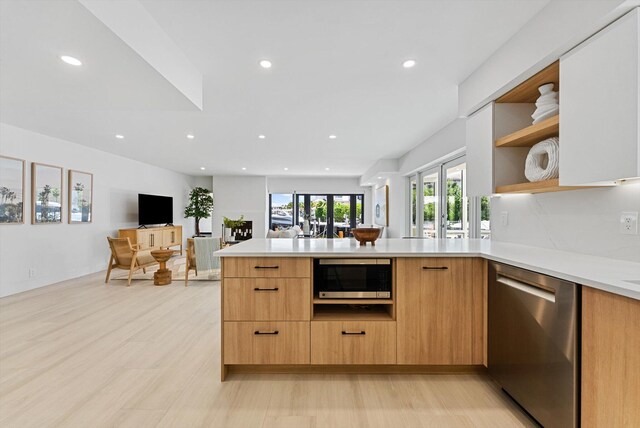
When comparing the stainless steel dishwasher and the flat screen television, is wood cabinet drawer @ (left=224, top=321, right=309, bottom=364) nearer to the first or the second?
the stainless steel dishwasher

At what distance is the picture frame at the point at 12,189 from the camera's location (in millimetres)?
4195

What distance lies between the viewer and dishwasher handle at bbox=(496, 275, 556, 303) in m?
1.49

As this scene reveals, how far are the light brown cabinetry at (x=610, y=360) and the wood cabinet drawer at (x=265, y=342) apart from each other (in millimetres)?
1444

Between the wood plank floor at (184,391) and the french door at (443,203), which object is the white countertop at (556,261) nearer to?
the wood plank floor at (184,391)

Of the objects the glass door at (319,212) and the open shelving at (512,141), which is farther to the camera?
the glass door at (319,212)

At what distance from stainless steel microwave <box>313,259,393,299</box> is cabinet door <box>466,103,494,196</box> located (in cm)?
109

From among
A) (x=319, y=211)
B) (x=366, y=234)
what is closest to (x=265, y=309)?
(x=366, y=234)

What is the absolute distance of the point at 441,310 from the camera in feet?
6.79

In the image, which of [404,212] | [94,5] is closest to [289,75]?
[94,5]

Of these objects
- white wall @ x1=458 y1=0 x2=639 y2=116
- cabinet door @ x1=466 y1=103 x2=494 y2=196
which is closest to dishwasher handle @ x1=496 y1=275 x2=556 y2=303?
cabinet door @ x1=466 y1=103 x2=494 y2=196

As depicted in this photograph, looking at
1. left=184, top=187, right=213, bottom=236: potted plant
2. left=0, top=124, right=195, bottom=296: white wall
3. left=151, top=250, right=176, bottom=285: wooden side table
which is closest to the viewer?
left=0, top=124, right=195, bottom=296: white wall

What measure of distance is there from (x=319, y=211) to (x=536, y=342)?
9955mm

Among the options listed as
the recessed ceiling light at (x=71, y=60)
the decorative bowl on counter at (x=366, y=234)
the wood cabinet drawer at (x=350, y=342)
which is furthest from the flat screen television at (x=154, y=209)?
the wood cabinet drawer at (x=350, y=342)

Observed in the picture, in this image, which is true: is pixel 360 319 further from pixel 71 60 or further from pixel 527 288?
pixel 71 60
